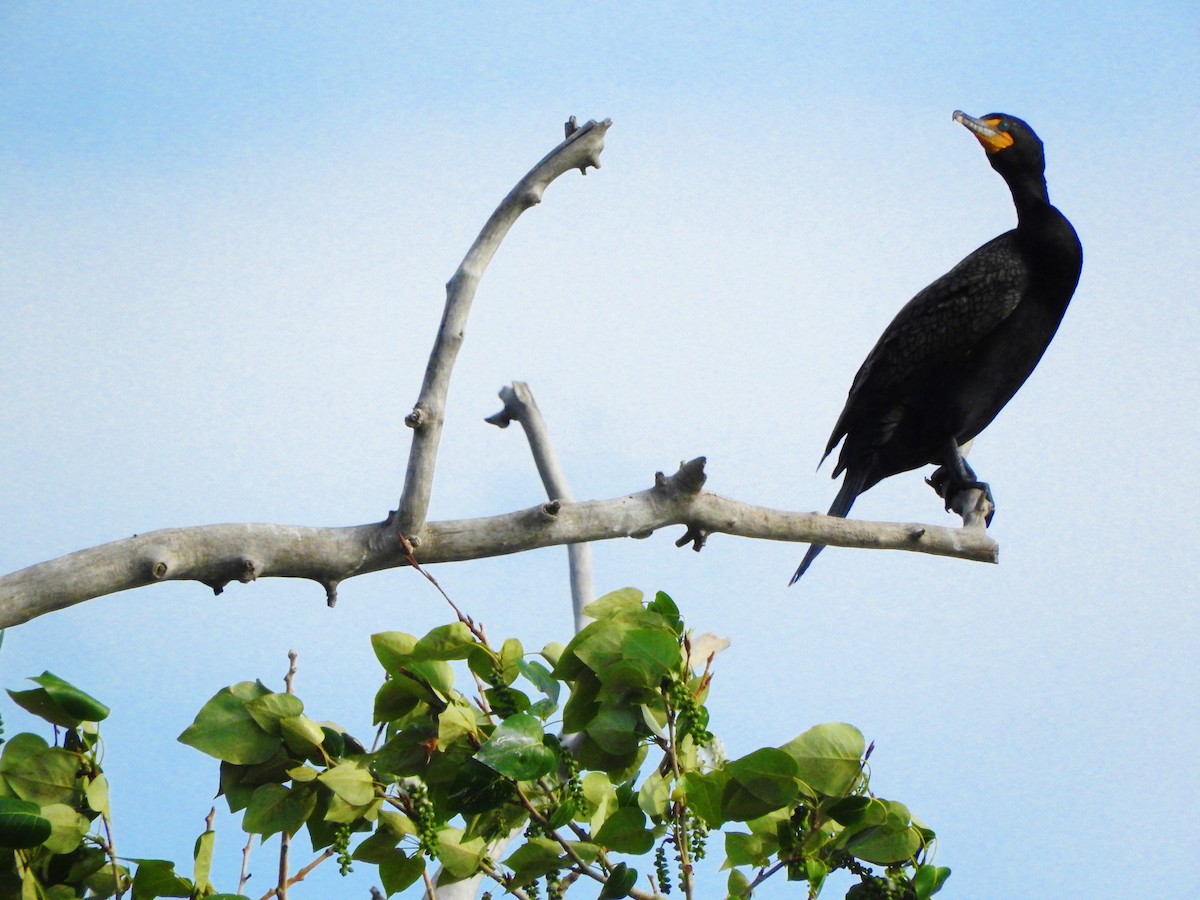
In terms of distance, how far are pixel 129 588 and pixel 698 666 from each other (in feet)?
2.90

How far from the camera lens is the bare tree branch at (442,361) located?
1.81m

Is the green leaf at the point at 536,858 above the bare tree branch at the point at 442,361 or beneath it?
beneath

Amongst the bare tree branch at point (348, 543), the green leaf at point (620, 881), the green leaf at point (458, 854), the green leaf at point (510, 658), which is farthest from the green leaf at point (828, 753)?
the bare tree branch at point (348, 543)

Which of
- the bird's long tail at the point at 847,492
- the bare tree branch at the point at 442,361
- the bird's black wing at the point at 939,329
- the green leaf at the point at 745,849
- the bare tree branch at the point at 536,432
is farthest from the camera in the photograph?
the bare tree branch at the point at 536,432

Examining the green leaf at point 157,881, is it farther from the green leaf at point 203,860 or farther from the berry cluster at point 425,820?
the berry cluster at point 425,820

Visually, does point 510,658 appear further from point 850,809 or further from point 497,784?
point 850,809

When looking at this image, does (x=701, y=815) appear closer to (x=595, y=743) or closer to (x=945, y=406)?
(x=595, y=743)

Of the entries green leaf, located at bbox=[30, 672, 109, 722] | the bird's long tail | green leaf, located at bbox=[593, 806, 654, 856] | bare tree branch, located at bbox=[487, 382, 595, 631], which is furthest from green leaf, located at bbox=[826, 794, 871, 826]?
bare tree branch, located at bbox=[487, 382, 595, 631]

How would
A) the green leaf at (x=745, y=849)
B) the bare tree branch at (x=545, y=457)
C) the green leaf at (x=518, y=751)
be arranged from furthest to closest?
the bare tree branch at (x=545, y=457) < the green leaf at (x=745, y=849) < the green leaf at (x=518, y=751)

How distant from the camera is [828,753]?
4.71ft

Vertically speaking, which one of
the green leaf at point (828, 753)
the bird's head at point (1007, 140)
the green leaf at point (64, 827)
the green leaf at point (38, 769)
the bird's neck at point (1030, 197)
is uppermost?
the bird's head at point (1007, 140)

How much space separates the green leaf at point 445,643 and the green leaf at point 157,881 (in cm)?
47

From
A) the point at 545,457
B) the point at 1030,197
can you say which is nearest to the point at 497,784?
the point at 545,457

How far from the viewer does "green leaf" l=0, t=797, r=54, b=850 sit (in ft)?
4.61
